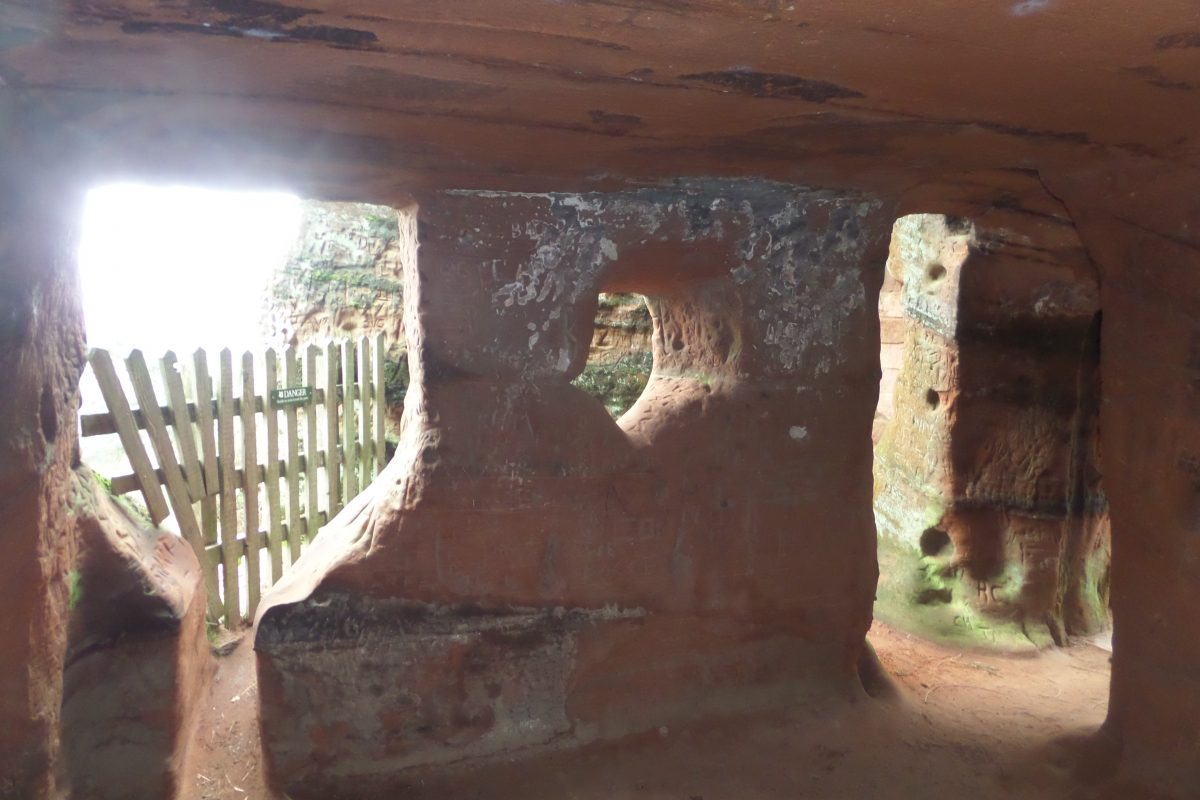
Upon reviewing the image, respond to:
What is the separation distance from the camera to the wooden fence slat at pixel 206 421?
440 cm

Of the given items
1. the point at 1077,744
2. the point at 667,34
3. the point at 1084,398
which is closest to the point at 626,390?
the point at 1084,398

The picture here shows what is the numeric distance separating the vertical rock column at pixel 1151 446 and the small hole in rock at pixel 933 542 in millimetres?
2225

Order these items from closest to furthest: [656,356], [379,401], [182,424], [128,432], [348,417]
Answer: [656,356]
[128,432]
[182,424]
[348,417]
[379,401]

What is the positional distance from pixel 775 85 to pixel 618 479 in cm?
165

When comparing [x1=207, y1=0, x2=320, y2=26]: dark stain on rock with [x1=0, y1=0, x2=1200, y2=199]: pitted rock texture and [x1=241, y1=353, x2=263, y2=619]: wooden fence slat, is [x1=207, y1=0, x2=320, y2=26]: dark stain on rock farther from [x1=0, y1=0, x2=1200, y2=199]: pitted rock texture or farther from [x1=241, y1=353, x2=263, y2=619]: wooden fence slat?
[x1=241, y1=353, x2=263, y2=619]: wooden fence slat

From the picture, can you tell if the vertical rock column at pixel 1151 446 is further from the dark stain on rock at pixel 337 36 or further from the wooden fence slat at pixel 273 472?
the wooden fence slat at pixel 273 472

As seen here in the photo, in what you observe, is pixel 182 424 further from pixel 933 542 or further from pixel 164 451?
pixel 933 542

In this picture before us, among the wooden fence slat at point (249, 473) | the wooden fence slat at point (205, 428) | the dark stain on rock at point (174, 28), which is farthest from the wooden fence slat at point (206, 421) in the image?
the dark stain on rock at point (174, 28)

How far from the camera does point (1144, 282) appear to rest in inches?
110

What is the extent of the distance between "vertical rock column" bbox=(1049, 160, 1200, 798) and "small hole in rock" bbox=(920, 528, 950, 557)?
7.30 ft

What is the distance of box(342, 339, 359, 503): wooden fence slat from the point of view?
19.5 ft

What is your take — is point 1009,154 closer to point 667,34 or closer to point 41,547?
point 667,34

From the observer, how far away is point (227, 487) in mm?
4543

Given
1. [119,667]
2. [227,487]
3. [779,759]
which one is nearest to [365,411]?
[227,487]
